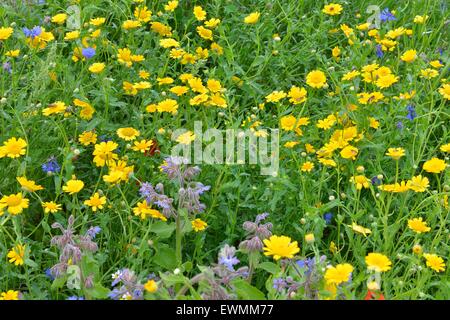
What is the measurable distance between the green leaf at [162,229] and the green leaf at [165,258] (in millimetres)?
57

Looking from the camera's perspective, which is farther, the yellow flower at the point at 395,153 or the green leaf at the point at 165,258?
the yellow flower at the point at 395,153

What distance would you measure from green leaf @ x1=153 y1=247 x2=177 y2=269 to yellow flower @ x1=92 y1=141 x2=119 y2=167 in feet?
1.47

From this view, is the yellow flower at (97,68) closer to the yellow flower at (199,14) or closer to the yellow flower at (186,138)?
the yellow flower at (186,138)

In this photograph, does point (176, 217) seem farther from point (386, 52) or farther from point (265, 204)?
point (386, 52)

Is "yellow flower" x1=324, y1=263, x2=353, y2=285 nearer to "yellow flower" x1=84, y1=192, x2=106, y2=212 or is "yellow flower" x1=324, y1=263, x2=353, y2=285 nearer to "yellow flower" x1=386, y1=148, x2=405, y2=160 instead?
"yellow flower" x1=386, y1=148, x2=405, y2=160

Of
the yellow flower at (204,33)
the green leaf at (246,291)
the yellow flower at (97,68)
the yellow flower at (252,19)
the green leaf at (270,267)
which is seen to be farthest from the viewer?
the yellow flower at (204,33)

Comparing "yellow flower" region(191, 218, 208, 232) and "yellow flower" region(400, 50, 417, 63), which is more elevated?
"yellow flower" region(400, 50, 417, 63)

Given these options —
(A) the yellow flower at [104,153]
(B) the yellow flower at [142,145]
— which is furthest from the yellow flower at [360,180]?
(A) the yellow flower at [104,153]

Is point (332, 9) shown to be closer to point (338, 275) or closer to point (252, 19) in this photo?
point (252, 19)

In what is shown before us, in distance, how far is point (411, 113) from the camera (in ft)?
10.6

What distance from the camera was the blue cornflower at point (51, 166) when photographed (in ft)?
9.59

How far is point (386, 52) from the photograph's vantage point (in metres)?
3.66

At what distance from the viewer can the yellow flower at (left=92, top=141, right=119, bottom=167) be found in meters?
2.83

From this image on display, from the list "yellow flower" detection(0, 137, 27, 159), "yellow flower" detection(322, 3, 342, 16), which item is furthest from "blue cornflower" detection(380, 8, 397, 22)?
"yellow flower" detection(0, 137, 27, 159)
